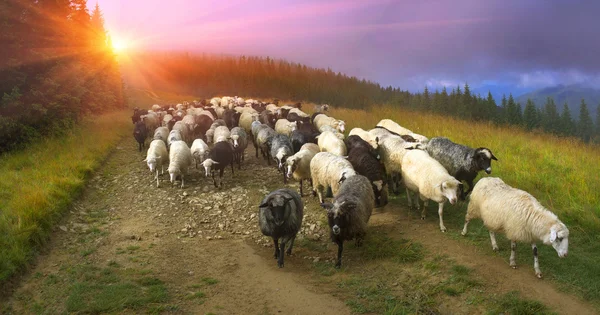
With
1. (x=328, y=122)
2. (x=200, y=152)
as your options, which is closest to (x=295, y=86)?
(x=328, y=122)

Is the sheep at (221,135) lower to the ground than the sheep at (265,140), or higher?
higher

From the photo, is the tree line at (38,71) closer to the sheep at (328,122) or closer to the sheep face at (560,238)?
the sheep at (328,122)

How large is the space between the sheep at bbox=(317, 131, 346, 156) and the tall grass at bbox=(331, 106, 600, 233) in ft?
16.6

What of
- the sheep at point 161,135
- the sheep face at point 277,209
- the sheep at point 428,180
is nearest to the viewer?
the sheep face at point 277,209

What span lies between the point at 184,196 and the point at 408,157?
23.9 ft

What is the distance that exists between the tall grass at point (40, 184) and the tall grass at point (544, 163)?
496 inches

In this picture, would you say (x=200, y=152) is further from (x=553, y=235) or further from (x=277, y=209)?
(x=553, y=235)

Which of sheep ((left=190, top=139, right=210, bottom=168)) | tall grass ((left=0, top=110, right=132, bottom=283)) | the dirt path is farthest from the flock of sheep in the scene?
tall grass ((left=0, top=110, right=132, bottom=283))

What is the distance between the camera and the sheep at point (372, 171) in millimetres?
10375

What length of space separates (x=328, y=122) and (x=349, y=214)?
12.0m

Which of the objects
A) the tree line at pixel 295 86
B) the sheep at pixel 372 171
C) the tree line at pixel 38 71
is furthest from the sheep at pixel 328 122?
the tree line at pixel 295 86

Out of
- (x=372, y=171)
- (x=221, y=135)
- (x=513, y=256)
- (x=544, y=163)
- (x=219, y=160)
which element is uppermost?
(x=221, y=135)

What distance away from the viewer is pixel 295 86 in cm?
5122

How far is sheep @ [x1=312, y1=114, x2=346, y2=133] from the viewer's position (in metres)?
18.2
